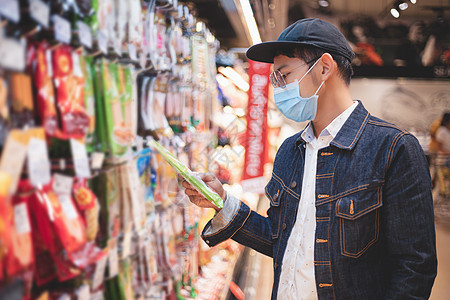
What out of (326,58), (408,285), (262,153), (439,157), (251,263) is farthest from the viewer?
(439,157)

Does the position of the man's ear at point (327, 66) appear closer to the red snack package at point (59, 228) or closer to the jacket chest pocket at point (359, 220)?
the jacket chest pocket at point (359, 220)

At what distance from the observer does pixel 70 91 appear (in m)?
1.12

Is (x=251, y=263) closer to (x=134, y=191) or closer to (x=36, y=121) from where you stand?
(x=134, y=191)

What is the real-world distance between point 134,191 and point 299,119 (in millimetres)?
792

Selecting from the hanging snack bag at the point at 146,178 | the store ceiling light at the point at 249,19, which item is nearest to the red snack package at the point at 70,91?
the hanging snack bag at the point at 146,178

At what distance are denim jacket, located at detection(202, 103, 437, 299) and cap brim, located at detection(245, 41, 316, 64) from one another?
1.31 feet

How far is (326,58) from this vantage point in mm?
→ 1625

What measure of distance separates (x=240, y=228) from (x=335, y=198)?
1.58 feet

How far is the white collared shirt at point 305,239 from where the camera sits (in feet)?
5.09

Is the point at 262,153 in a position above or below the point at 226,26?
below

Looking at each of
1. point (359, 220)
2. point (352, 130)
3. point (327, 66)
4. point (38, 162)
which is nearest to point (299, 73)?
point (327, 66)

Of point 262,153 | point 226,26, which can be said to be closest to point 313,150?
point 262,153

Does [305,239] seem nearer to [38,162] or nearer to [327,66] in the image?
[327,66]

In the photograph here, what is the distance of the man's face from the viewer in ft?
5.52
